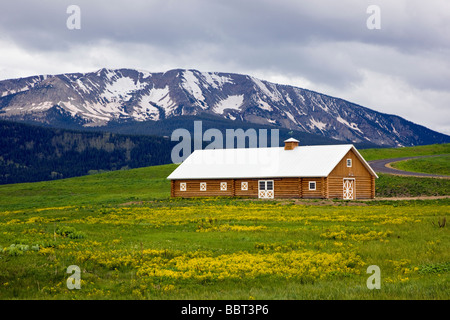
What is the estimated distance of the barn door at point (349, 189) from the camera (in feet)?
211

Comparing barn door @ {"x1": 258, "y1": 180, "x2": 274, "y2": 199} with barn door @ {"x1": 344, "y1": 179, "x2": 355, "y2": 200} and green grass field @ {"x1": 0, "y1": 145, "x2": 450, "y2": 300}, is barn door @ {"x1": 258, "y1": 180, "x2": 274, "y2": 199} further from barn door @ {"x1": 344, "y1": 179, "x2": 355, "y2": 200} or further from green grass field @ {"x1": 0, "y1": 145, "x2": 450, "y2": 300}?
green grass field @ {"x1": 0, "y1": 145, "x2": 450, "y2": 300}

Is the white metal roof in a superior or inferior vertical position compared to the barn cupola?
inferior

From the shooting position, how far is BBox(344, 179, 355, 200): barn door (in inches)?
2534

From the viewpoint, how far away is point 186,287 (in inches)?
587

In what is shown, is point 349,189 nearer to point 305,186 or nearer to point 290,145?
point 305,186

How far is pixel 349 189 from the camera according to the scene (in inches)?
2554

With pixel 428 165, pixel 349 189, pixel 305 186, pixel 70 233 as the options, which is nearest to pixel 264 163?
pixel 305 186

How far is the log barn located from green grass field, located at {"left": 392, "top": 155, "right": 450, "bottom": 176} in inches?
1090

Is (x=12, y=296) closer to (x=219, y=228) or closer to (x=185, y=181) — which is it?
(x=219, y=228)

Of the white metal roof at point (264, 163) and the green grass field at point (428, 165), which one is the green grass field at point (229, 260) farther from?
the green grass field at point (428, 165)

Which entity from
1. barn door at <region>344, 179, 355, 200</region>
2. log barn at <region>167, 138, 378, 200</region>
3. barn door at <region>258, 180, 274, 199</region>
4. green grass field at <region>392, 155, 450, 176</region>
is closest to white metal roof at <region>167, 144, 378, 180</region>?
log barn at <region>167, 138, 378, 200</region>

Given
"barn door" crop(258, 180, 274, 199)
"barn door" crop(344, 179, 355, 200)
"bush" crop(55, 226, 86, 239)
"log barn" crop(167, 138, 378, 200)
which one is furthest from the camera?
"barn door" crop(258, 180, 274, 199)

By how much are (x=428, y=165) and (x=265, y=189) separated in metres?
42.9

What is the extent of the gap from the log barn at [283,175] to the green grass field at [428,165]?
2770 cm
